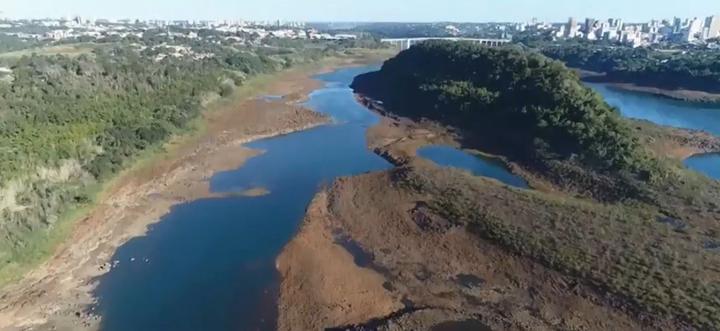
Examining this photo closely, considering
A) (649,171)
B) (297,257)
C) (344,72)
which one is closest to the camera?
(297,257)

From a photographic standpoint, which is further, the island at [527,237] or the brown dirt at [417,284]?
the island at [527,237]

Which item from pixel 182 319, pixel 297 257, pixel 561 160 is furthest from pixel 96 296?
pixel 561 160

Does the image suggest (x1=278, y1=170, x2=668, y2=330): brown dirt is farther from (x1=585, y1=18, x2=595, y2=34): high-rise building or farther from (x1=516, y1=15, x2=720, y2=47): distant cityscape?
(x1=585, y1=18, x2=595, y2=34): high-rise building

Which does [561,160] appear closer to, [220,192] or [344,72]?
[220,192]

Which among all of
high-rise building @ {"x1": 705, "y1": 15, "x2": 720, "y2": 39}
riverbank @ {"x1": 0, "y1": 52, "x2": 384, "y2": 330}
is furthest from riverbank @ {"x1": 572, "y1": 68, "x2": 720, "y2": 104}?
high-rise building @ {"x1": 705, "y1": 15, "x2": 720, "y2": 39}

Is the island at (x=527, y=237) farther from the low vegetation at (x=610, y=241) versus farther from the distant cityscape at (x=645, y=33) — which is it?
the distant cityscape at (x=645, y=33)

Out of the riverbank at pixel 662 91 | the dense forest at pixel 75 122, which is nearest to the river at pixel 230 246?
the dense forest at pixel 75 122
